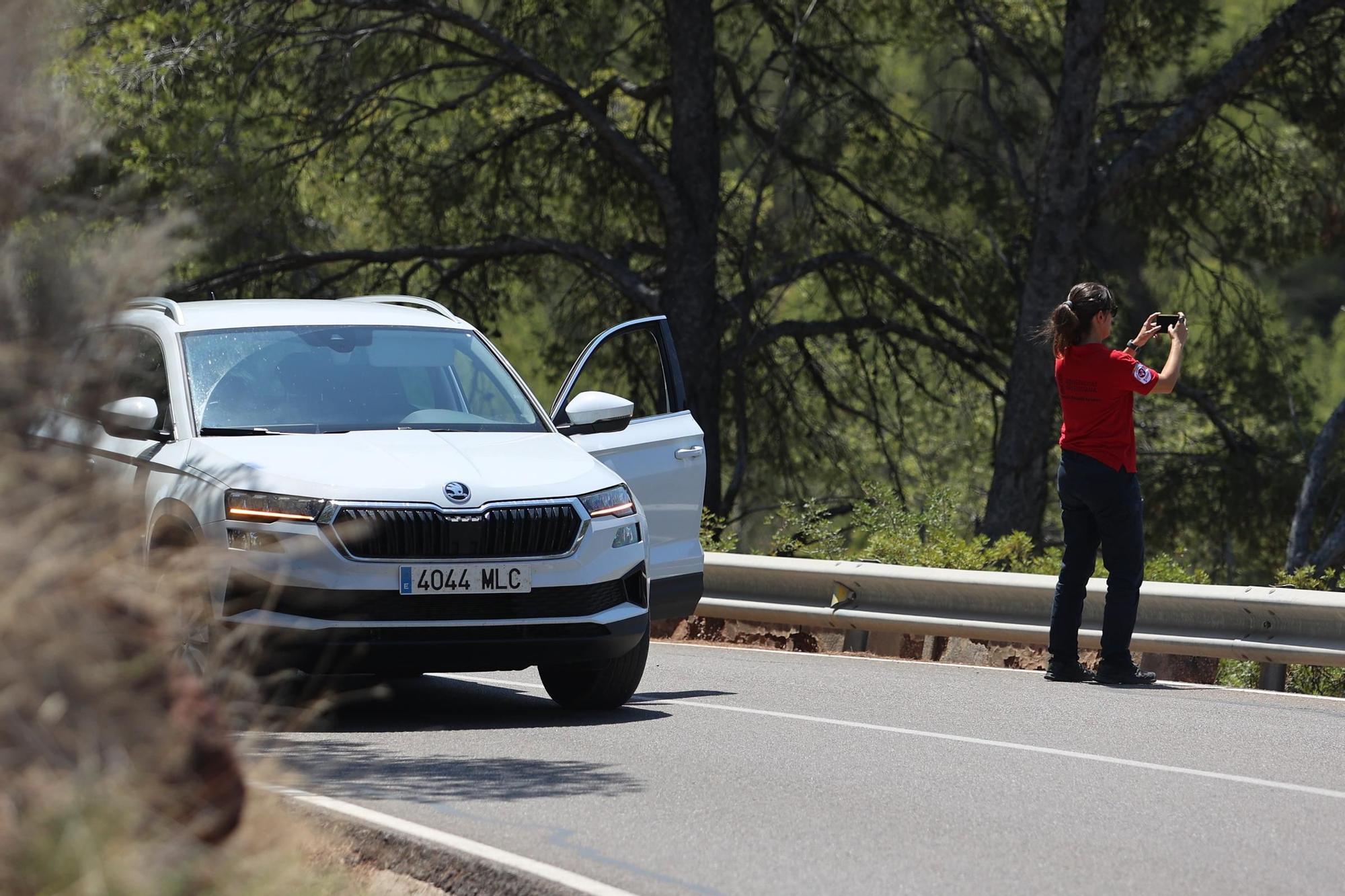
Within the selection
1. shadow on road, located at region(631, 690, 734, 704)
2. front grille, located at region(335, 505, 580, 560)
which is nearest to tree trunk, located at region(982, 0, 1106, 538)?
shadow on road, located at region(631, 690, 734, 704)

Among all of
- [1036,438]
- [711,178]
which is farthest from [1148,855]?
[711,178]

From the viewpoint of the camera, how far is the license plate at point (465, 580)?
8.26m

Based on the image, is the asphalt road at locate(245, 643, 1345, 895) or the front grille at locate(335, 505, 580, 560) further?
the front grille at locate(335, 505, 580, 560)

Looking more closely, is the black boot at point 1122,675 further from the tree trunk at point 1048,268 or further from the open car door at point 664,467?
the tree trunk at point 1048,268

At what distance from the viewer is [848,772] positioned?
769 cm

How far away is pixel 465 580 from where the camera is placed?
8352 mm

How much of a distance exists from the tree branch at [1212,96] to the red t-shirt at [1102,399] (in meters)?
8.70

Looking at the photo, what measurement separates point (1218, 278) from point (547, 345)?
8.06m

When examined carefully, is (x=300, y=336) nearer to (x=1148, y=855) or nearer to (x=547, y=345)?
(x=1148, y=855)

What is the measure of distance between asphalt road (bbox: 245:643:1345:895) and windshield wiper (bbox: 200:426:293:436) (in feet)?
4.15

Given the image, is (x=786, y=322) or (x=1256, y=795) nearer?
(x=1256, y=795)

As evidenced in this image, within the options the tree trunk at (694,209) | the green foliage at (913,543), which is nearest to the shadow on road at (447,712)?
the green foliage at (913,543)

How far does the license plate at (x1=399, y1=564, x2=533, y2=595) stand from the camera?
8258mm

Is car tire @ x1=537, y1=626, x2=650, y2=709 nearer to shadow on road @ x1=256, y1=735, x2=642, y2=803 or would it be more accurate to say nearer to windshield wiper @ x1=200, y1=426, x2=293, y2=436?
shadow on road @ x1=256, y1=735, x2=642, y2=803
